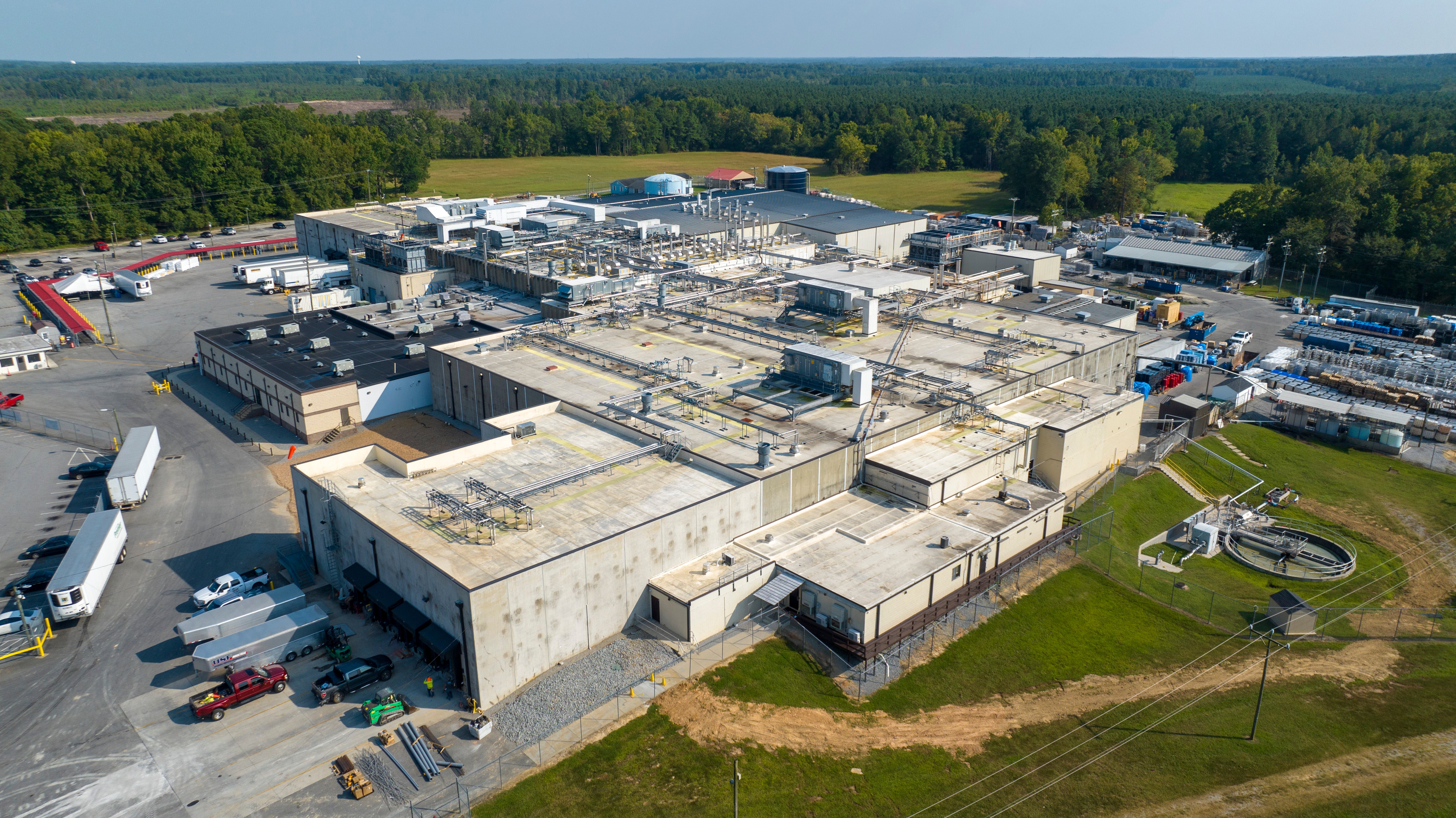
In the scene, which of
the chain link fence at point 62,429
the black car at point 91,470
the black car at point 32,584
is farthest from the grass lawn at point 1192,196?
the black car at point 32,584

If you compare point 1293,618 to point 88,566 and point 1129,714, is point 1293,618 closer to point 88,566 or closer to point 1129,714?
point 1129,714

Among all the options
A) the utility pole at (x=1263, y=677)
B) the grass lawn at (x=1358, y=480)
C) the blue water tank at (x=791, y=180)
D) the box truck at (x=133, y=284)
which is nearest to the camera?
the utility pole at (x=1263, y=677)

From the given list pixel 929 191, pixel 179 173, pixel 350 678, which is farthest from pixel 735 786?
pixel 929 191

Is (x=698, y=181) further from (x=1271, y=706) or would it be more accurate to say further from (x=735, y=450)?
(x=1271, y=706)

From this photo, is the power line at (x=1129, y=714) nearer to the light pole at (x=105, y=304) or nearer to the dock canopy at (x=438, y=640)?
the dock canopy at (x=438, y=640)

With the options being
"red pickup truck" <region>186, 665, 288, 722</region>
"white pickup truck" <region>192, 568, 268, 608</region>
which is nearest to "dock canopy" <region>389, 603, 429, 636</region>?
"red pickup truck" <region>186, 665, 288, 722</region>
